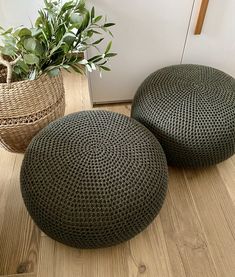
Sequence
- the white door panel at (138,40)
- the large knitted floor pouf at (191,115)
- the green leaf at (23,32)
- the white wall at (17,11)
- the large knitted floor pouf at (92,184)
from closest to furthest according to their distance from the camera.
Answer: the large knitted floor pouf at (92,184)
the green leaf at (23,32)
the large knitted floor pouf at (191,115)
the white door panel at (138,40)
the white wall at (17,11)

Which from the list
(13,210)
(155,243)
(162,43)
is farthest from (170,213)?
(162,43)

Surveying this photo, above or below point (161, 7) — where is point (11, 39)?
below

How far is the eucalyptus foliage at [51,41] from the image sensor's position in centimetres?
82

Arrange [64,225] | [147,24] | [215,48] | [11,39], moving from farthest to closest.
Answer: [215,48]
[147,24]
[11,39]
[64,225]

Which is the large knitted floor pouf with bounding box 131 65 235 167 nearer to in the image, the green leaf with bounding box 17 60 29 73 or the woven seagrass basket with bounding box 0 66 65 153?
the woven seagrass basket with bounding box 0 66 65 153

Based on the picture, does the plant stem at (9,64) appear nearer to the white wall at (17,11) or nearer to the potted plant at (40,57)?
the potted plant at (40,57)

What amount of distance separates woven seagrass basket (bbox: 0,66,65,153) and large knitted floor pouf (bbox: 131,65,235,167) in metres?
0.32

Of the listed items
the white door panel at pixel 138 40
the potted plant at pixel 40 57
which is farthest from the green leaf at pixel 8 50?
the white door panel at pixel 138 40

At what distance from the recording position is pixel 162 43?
1187mm

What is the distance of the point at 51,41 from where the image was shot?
85 cm

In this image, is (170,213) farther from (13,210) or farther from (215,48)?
(215,48)

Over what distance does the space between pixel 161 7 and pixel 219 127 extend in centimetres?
53

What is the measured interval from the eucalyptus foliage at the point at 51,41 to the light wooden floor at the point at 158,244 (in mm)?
465

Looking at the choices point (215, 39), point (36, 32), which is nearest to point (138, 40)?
point (215, 39)
